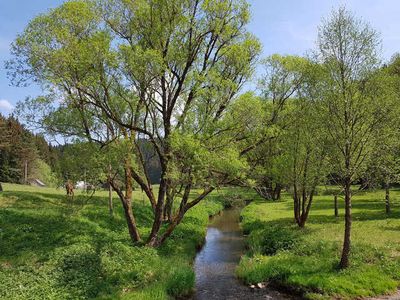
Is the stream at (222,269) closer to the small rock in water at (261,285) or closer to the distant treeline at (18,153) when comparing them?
the small rock in water at (261,285)

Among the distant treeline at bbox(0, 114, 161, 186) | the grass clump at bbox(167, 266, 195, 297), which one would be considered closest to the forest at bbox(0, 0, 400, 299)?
the grass clump at bbox(167, 266, 195, 297)

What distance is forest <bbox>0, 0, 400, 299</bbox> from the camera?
20.9 meters

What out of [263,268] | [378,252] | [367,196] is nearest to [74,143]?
[263,268]

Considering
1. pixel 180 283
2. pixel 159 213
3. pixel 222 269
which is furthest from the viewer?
pixel 222 269

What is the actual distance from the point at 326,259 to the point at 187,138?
11.3 metres

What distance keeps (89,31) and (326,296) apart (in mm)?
21483

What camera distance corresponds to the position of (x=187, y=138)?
22.1 m

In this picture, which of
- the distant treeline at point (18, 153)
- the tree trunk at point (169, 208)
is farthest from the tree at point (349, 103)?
the distant treeline at point (18, 153)

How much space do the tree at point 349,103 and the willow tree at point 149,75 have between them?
6026 millimetres

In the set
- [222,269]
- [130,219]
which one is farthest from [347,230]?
[130,219]

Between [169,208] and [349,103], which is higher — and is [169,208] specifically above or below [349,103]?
below

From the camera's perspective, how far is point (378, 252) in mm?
23359

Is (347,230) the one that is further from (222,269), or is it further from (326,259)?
(222,269)

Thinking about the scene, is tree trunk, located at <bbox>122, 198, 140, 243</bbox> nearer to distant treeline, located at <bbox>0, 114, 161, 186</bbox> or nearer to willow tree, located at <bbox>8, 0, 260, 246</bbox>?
willow tree, located at <bbox>8, 0, 260, 246</bbox>
